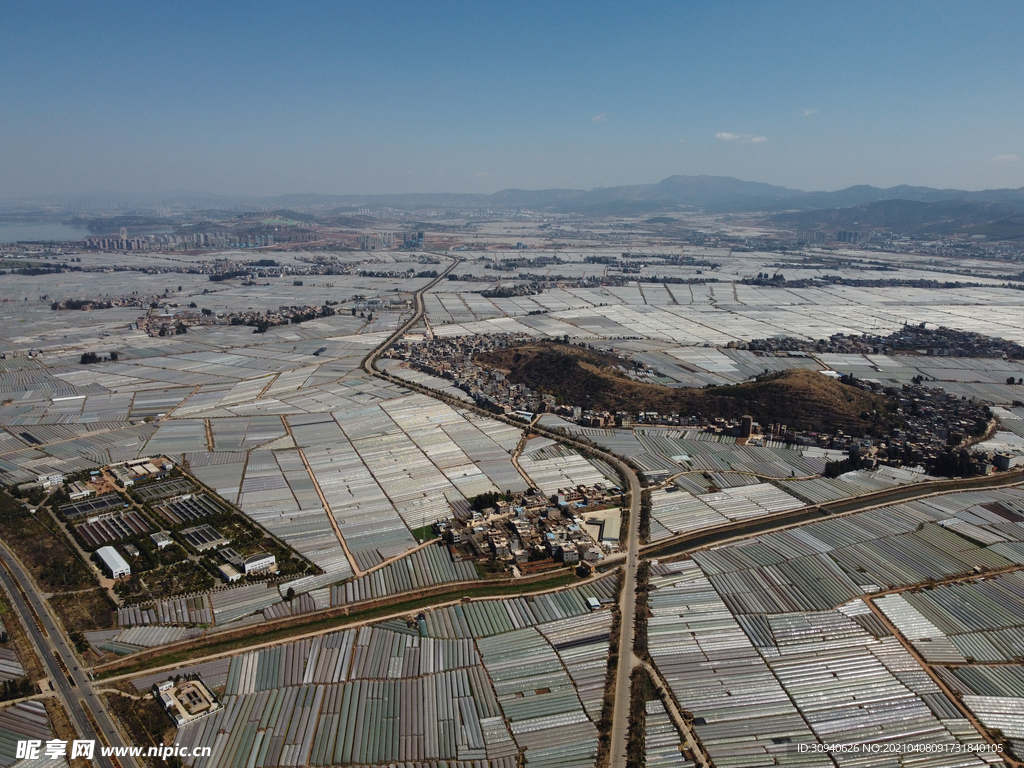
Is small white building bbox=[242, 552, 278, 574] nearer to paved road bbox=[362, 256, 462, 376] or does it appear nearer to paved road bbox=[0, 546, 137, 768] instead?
paved road bbox=[0, 546, 137, 768]

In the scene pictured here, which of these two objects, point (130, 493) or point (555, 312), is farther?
point (555, 312)

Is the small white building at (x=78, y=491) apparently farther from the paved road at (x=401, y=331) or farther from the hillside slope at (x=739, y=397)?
the hillside slope at (x=739, y=397)

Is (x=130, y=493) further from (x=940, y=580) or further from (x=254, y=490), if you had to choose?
(x=940, y=580)

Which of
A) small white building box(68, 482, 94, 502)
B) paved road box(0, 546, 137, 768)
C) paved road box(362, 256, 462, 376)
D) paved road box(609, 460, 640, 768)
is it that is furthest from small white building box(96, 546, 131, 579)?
paved road box(362, 256, 462, 376)

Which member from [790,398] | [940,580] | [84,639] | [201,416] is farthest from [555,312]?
[84,639]

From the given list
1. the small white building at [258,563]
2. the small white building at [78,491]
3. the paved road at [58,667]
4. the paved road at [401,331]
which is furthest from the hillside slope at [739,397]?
the paved road at [58,667]
